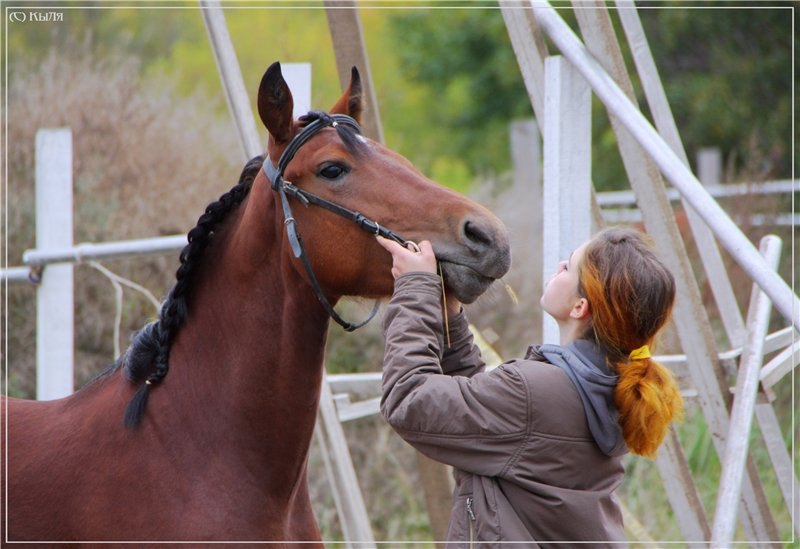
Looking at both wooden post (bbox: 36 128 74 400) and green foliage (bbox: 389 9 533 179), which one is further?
green foliage (bbox: 389 9 533 179)

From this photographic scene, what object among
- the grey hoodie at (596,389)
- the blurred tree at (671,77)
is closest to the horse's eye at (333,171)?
the grey hoodie at (596,389)

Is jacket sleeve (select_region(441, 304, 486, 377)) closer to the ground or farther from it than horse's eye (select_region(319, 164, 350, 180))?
closer to the ground

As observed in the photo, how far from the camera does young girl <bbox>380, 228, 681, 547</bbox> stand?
219 cm

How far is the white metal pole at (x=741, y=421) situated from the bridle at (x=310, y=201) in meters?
1.18

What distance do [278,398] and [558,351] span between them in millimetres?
879

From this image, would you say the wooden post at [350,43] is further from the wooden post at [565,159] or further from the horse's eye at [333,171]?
the horse's eye at [333,171]

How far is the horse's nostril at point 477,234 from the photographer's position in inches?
97.5

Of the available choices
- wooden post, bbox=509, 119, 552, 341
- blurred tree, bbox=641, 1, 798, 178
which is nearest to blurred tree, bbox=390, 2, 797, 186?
blurred tree, bbox=641, 1, 798, 178

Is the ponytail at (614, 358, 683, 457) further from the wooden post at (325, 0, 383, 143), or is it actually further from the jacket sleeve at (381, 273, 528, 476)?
the wooden post at (325, 0, 383, 143)

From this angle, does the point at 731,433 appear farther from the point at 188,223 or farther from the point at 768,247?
the point at 188,223

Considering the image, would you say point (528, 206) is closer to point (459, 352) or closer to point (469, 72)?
point (459, 352)

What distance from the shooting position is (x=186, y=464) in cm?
270

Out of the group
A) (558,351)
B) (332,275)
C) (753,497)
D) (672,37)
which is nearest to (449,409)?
(558,351)

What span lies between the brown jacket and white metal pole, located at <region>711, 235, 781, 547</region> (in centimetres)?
68
